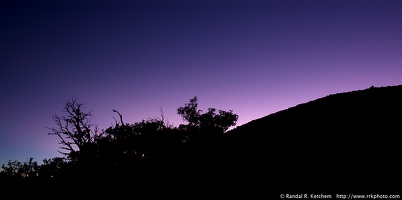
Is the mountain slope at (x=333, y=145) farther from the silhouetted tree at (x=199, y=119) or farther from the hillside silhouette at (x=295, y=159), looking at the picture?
the silhouetted tree at (x=199, y=119)

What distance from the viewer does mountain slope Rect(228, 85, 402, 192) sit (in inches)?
383

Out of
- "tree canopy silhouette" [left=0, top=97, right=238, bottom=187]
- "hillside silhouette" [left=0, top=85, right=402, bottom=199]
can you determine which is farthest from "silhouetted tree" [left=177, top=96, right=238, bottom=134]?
"hillside silhouette" [left=0, top=85, right=402, bottom=199]

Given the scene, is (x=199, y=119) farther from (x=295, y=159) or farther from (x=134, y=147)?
(x=295, y=159)

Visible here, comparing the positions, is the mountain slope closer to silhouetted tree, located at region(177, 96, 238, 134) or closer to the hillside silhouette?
the hillside silhouette

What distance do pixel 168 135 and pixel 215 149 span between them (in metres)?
26.9

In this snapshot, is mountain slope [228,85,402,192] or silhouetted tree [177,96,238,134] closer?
mountain slope [228,85,402,192]

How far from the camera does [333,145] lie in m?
12.3

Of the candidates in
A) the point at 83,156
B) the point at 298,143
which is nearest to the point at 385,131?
the point at 298,143

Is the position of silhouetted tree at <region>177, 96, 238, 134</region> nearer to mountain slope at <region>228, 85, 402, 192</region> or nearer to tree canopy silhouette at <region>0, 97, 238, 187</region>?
tree canopy silhouette at <region>0, 97, 238, 187</region>

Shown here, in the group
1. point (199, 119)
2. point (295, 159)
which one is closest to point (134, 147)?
point (199, 119)

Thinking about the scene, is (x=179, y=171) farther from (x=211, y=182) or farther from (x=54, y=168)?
(x=54, y=168)

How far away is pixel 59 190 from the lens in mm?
19000

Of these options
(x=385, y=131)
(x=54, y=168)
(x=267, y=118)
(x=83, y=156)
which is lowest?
(x=54, y=168)

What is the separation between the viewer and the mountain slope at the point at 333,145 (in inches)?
383
